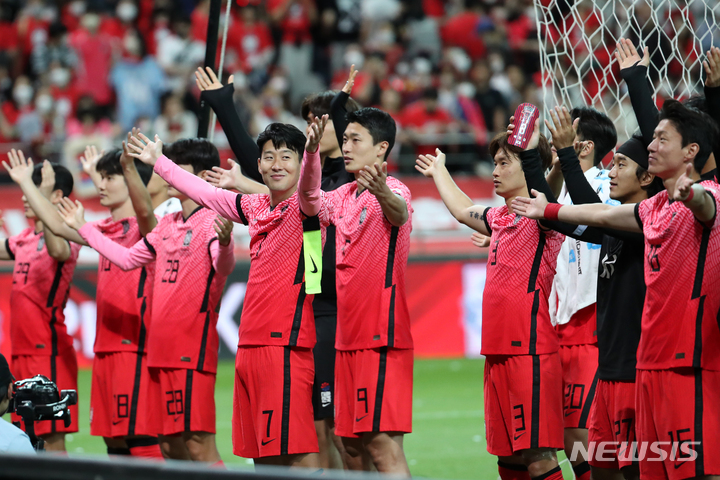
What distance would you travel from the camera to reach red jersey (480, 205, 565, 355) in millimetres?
4961

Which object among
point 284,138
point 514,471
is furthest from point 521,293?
point 284,138

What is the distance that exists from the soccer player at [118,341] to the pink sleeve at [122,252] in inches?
10.4

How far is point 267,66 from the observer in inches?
651

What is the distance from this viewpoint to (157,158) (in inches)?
202

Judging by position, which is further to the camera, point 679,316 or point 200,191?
point 200,191

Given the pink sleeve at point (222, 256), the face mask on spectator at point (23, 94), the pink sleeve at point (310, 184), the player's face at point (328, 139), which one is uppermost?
the face mask on spectator at point (23, 94)

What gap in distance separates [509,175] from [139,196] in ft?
7.83

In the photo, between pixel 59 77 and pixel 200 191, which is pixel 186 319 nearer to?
pixel 200 191

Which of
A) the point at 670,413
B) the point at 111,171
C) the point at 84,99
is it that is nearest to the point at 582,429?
the point at 670,413

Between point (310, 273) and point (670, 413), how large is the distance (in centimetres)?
191

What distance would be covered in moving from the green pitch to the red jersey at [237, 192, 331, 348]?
32.7 inches

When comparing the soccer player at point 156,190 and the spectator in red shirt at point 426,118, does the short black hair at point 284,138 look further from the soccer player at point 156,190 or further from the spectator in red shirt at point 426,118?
the spectator in red shirt at point 426,118

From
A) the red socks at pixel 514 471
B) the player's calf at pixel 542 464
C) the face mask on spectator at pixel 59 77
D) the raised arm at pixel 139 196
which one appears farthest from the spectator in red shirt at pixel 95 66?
the player's calf at pixel 542 464

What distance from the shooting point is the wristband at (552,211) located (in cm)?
437
